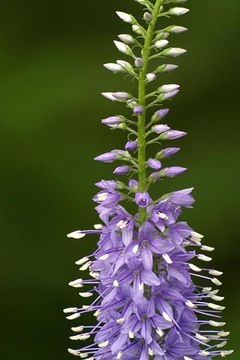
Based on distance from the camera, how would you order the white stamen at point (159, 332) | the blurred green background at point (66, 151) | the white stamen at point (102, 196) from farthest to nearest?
1. the blurred green background at point (66, 151)
2. the white stamen at point (102, 196)
3. the white stamen at point (159, 332)

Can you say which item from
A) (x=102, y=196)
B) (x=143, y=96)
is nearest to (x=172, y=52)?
(x=143, y=96)

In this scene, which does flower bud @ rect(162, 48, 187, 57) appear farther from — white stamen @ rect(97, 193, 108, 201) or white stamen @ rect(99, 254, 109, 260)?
white stamen @ rect(99, 254, 109, 260)

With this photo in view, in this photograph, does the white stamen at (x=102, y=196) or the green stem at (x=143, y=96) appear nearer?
the green stem at (x=143, y=96)

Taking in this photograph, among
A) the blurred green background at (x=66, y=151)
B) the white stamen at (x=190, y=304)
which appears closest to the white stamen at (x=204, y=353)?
the white stamen at (x=190, y=304)

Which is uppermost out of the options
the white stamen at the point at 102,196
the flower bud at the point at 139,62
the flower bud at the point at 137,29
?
the flower bud at the point at 137,29

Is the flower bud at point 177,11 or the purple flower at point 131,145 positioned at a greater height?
the flower bud at point 177,11

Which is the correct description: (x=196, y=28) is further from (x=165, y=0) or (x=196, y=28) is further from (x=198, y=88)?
(x=165, y=0)

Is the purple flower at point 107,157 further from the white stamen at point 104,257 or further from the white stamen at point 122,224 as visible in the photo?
the white stamen at point 104,257

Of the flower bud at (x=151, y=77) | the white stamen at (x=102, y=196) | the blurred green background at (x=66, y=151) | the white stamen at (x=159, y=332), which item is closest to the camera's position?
the flower bud at (x=151, y=77)
